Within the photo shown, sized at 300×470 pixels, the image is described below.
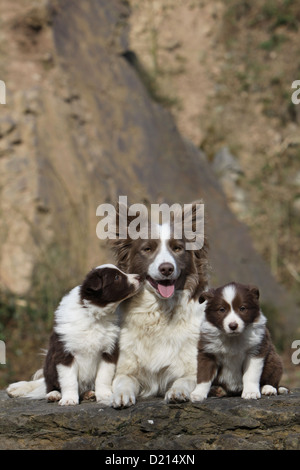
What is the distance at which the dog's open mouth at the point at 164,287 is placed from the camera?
5.28 meters

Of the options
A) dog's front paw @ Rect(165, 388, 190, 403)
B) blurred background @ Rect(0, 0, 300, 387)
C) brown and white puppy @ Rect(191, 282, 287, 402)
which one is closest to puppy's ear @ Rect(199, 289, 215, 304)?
brown and white puppy @ Rect(191, 282, 287, 402)

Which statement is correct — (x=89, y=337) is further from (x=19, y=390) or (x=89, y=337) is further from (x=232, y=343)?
(x=19, y=390)

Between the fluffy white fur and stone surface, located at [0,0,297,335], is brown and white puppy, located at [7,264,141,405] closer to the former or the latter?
the fluffy white fur

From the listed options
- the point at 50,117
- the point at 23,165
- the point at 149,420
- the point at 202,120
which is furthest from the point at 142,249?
the point at 202,120

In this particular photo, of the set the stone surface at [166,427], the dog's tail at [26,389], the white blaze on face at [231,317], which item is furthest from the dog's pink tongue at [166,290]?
the dog's tail at [26,389]

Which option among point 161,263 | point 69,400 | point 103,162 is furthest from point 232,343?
point 103,162

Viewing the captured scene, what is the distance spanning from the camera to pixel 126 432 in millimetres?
4672

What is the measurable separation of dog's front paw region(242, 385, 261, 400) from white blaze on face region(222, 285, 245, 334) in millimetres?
443

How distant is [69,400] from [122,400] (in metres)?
0.48

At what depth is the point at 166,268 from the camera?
5113 mm

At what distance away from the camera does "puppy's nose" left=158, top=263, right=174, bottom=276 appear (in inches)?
201

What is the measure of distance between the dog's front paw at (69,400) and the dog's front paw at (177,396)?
711 mm
